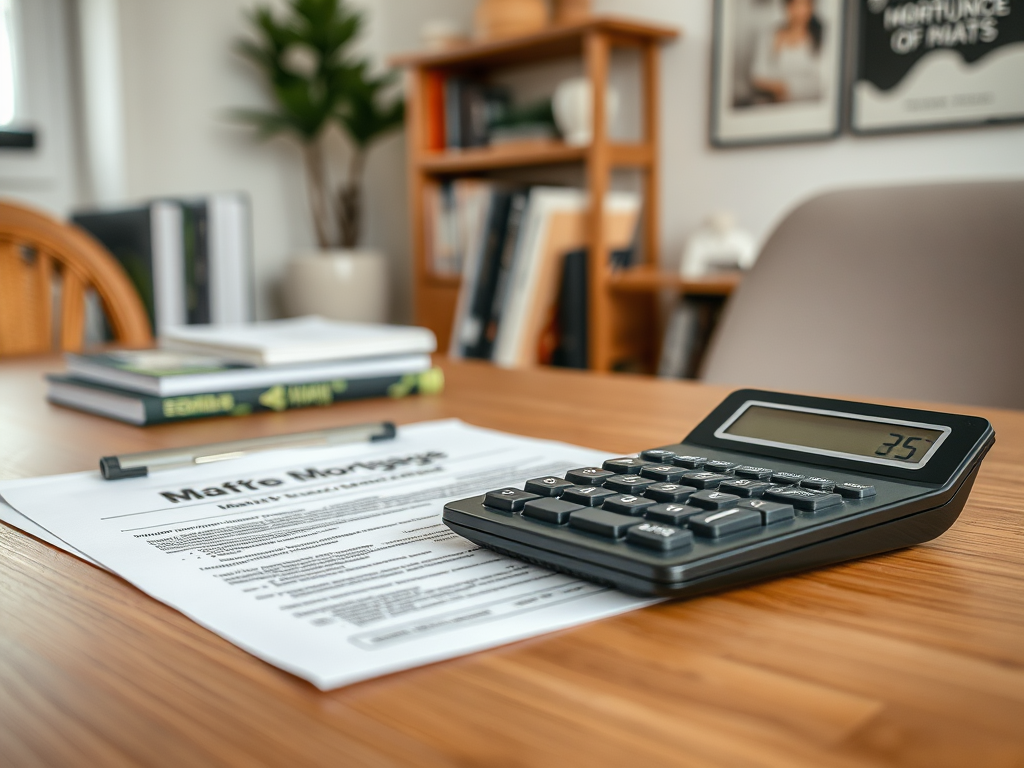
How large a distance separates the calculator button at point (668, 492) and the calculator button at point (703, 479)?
0.03 ft

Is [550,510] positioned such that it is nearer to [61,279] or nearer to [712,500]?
[712,500]

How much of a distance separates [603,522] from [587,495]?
0.10ft

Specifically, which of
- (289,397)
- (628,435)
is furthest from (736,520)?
(289,397)

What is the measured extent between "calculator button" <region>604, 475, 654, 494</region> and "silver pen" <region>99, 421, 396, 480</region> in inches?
10.1

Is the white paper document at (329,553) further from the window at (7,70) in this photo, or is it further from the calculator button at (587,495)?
the window at (7,70)

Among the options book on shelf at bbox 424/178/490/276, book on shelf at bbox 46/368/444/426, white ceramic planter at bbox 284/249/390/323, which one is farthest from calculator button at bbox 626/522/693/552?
white ceramic planter at bbox 284/249/390/323

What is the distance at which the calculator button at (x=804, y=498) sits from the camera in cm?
35

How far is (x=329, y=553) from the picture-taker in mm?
372

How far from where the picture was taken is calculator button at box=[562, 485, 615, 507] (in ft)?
1.17

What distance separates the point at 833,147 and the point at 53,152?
206cm

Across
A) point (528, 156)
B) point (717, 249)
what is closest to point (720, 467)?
point (717, 249)

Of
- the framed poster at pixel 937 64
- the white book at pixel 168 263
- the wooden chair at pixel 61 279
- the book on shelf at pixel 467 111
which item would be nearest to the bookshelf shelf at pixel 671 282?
the framed poster at pixel 937 64

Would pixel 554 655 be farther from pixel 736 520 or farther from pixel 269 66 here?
pixel 269 66

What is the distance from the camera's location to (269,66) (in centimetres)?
272
